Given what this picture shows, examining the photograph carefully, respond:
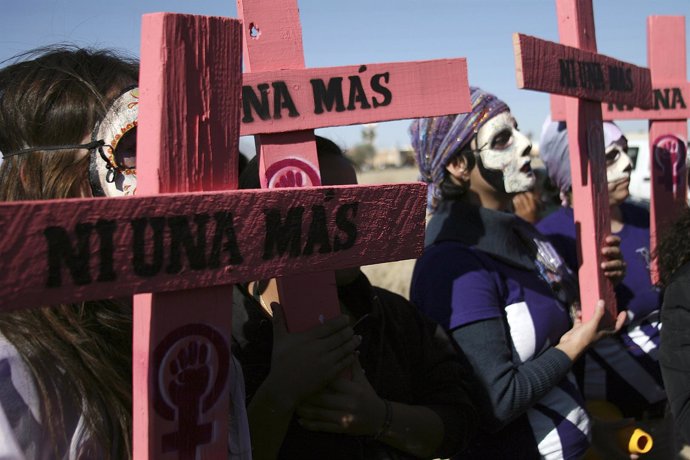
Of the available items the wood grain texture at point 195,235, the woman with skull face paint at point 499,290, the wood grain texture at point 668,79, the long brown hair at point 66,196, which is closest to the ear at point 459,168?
the woman with skull face paint at point 499,290

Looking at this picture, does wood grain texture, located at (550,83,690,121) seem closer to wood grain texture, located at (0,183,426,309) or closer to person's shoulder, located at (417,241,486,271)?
person's shoulder, located at (417,241,486,271)

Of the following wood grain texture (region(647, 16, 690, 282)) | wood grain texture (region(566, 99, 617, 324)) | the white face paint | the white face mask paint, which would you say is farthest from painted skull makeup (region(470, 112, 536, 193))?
wood grain texture (region(647, 16, 690, 282))

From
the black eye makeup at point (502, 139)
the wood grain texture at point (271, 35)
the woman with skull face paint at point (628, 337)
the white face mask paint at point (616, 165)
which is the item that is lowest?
the woman with skull face paint at point (628, 337)

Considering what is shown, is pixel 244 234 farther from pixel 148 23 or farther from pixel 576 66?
pixel 576 66

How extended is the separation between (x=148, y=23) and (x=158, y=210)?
0.89ft

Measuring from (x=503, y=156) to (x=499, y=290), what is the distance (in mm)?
499

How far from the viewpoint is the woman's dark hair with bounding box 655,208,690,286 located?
2.12 m

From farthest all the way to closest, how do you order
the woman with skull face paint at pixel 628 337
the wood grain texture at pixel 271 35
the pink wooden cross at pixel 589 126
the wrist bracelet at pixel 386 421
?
the woman with skull face paint at pixel 628 337 < the pink wooden cross at pixel 589 126 < the wrist bracelet at pixel 386 421 < the wood grain texture at pixel 271 35

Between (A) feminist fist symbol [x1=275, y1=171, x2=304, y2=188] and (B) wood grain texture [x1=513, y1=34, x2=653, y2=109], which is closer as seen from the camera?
(A) feminist fist symbol [x1=275, y1=171, x2=304, y2=188]

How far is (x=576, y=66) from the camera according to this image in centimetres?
213

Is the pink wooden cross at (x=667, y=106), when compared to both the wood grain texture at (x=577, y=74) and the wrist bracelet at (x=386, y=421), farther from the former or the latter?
the wrist bracelet at (x=386, y=421)

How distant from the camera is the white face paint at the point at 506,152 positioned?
2.40 m

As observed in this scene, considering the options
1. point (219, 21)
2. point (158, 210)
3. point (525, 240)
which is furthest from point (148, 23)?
point (525, 240)

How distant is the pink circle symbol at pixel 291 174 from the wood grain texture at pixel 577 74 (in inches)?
26.5
